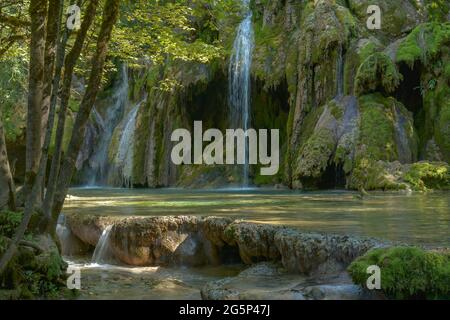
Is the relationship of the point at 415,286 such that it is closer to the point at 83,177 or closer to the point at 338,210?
the point at 338,210

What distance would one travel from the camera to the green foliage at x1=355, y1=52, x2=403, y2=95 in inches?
747

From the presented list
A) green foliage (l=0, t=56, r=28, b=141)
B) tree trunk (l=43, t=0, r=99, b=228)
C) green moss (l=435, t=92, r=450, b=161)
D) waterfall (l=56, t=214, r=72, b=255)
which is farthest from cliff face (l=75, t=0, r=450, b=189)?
tree trunk (l=43, t=0, r=99, b=228)

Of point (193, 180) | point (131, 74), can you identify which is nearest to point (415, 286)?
point (193, 180)

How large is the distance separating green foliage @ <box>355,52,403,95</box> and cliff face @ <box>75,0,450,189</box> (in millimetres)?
33

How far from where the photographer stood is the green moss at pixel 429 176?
16.3 meters

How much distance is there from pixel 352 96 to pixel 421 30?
3268 mm

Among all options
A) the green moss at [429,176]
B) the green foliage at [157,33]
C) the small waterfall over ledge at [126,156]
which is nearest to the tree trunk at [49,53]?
the green foliage at [157,33]

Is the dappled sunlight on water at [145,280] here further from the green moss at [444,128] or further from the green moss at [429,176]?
the green moss at [444,128]

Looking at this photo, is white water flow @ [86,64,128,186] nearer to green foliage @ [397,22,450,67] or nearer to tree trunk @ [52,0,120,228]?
green foliage @ [397,22,450,67]

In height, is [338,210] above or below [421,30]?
below

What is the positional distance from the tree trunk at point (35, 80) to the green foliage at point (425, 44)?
15.4 metres

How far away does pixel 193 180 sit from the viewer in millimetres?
24219

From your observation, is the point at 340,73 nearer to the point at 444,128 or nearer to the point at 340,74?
the point at 340,74

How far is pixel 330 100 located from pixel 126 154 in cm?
1070
